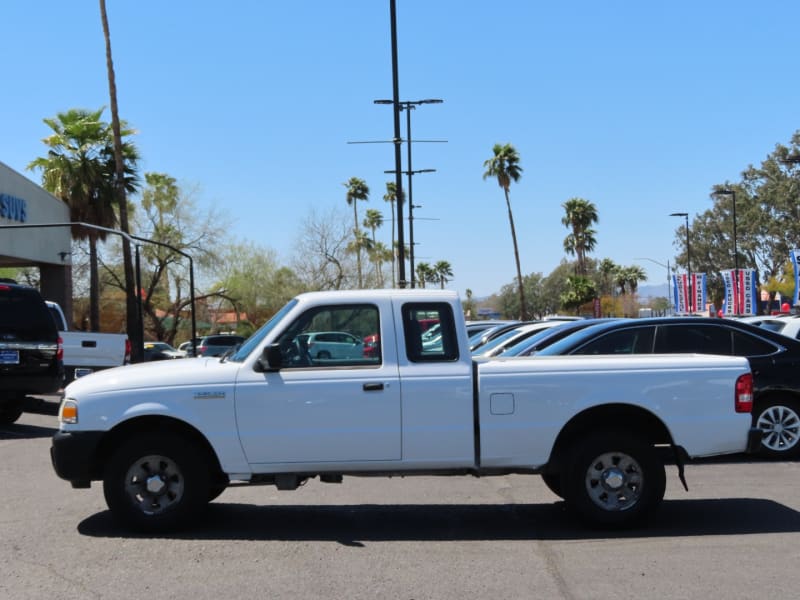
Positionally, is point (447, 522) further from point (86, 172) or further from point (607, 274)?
point (607, 274)

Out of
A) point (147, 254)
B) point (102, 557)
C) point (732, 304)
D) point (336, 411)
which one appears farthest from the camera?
point (732, 304)

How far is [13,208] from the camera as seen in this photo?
25.5 metres

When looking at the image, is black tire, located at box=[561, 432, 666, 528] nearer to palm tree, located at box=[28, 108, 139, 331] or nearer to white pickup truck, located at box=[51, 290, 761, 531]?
white pickup truck, located at box=[51, 290, 761, 531]

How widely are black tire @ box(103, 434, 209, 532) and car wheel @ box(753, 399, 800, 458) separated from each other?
21.8 ft

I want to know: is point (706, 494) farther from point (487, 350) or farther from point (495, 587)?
point (487, 350)

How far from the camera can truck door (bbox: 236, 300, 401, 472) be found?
6777 millimetres

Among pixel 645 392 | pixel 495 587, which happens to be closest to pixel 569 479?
pixel 645 392

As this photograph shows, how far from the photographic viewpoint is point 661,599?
532cm

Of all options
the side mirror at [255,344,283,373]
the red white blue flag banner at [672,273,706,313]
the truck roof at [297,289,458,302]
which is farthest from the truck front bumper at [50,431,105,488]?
the red white blue flag banner at [672,273,706,313]

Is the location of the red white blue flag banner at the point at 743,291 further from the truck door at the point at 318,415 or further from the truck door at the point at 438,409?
the truck door at the point at 318,415

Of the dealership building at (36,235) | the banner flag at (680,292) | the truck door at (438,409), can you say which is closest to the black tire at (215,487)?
the truck door at (438,409)

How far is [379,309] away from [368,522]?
1.84 metres

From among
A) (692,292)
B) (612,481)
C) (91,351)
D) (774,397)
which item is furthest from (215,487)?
(692,292)

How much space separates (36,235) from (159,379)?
22.5 m
